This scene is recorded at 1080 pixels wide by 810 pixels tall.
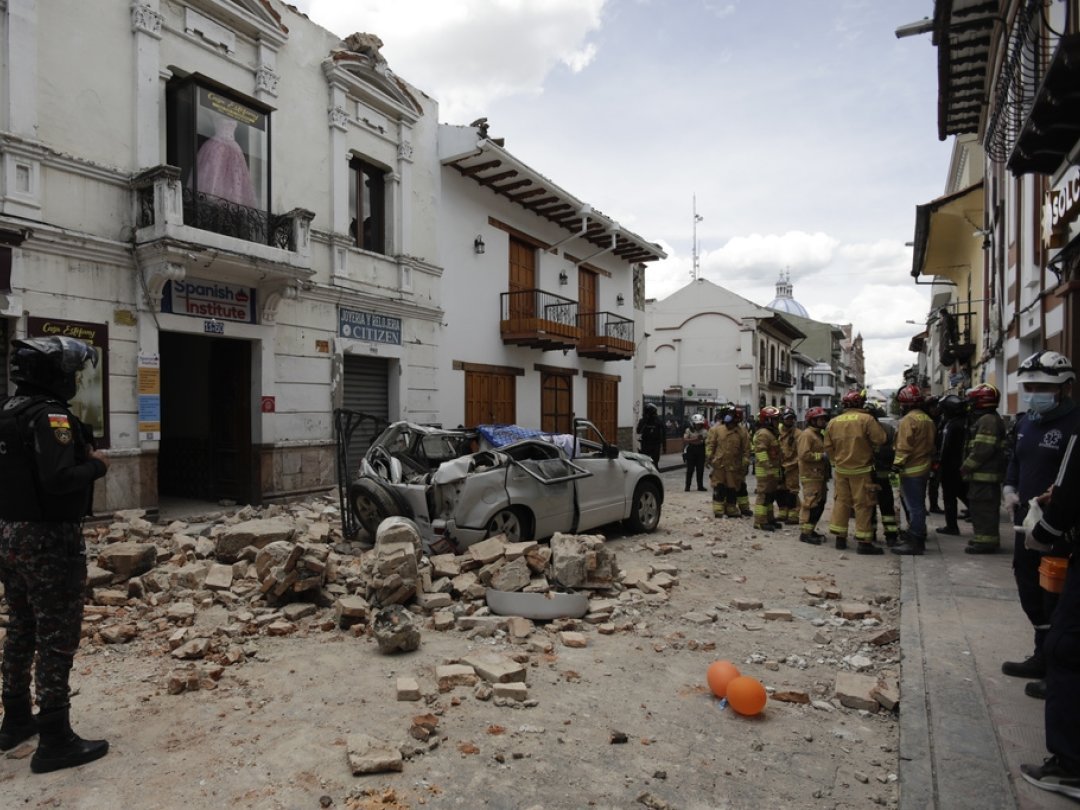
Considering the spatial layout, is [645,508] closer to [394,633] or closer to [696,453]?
[394,633]

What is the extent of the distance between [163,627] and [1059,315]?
947 centimetres

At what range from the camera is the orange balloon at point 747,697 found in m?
3.71

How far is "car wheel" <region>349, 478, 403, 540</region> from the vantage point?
22.8 feet

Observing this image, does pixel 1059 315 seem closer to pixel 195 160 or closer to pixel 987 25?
pixel 987 25

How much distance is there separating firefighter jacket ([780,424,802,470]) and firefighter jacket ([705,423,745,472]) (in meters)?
0.67

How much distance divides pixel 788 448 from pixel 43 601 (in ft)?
29.3

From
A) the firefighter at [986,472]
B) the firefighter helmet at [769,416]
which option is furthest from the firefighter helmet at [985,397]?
the firefighter helmet at [769,416]

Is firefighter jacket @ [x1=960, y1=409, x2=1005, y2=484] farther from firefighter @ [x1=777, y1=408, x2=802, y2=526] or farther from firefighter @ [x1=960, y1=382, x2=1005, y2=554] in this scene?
firefighter @ [x1=777, y1=408, x2=802, y2=526]

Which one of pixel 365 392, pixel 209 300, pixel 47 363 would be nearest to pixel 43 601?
pixel 47 363

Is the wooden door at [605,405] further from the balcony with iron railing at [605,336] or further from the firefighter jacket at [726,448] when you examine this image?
the firefighter jacket at [726,448]

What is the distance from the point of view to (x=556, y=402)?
18969 millimetres

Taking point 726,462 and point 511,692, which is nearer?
point 511,692

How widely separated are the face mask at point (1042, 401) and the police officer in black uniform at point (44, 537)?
5.14m

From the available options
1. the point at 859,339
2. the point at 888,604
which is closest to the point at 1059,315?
the point at 888,604
